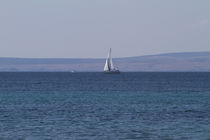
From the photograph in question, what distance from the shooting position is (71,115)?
148 feet

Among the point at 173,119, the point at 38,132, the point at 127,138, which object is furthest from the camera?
the point at 173,119

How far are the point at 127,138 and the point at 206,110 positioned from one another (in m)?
17.2

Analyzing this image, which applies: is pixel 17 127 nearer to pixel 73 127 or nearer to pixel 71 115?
pixel 73 127

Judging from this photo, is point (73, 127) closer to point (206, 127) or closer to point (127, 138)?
point (127, 138)

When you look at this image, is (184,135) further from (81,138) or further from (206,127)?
(81,138)

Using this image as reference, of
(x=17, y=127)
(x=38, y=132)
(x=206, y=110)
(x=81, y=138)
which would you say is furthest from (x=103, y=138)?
(x=206, y=110)

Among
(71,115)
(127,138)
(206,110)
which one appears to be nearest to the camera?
(127,138)

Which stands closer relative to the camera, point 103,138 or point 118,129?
point 103,138

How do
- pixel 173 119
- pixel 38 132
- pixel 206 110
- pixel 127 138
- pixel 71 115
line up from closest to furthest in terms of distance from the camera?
pixel 127 138, pixel 38 132, pixel 173 119, pixel 71 115, pixel 206 110

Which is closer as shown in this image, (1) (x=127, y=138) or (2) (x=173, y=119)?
(1) (x=127, y=138)

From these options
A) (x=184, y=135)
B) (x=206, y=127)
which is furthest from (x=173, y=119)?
(x=184, y=135)

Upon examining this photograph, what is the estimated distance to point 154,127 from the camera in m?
37.3

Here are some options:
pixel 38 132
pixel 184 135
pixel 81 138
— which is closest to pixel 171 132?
pixel 184 135

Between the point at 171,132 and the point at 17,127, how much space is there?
10235mm
